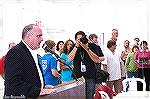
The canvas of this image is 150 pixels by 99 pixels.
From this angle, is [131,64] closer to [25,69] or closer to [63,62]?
[63,62]

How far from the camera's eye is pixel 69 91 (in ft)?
6.42

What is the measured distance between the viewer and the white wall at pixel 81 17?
719 cm

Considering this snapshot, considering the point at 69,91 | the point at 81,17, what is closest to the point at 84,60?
the point at 69,91

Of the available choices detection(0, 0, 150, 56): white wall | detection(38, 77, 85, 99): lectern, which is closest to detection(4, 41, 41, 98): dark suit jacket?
detection(38, 77, 85, 99): lectern

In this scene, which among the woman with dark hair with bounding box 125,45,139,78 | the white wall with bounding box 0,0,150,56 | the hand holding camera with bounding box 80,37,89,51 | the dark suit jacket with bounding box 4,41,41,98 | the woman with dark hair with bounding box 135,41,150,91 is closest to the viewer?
the dark suit jacket with bounding box 4,41,41,98

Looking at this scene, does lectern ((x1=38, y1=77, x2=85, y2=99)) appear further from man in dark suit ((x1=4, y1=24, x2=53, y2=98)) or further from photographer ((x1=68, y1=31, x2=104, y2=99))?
photographer ((x1=68, y1=31, x2=104, y2=99))

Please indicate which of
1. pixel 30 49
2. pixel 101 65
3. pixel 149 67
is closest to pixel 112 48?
pixel 101 65

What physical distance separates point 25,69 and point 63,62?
44 centimetres

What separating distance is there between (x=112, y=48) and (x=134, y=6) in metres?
2.72

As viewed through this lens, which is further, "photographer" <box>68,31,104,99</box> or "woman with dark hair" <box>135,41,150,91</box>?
"woman with dark hair" <box>135,41,150,91</box>

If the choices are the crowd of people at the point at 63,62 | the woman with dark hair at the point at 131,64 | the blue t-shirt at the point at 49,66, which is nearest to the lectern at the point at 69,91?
the crowd of people at the point at 63,62

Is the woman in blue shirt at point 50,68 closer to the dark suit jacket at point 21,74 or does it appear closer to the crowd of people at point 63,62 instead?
the crowd of people at point 63,62

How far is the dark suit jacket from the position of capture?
209 centimetres

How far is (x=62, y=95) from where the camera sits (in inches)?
75.0
